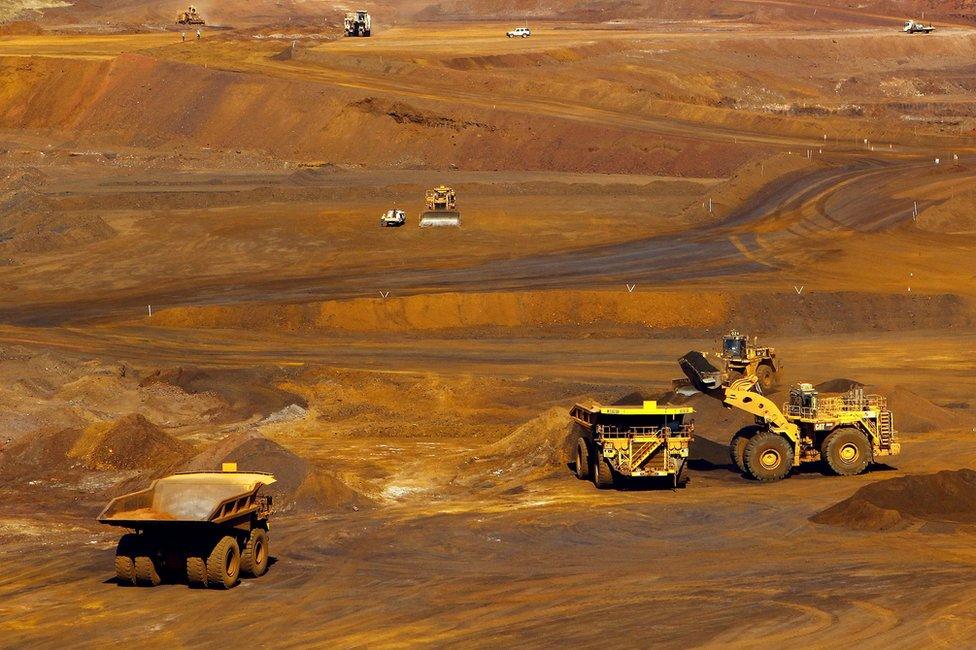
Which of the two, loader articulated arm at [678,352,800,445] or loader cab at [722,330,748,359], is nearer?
loader articulated arm at [678,352,800,445]

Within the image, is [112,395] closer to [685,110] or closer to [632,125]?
[632,125]

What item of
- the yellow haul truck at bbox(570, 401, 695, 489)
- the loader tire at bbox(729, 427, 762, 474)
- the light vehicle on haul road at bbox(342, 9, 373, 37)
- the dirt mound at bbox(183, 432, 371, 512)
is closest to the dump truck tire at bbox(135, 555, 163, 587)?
the dirt mound at bbox(183, 432, 371, 512)

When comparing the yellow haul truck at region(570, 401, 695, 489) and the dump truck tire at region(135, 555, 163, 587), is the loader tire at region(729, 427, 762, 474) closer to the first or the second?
the yellow haul truck at region(570, 401, 695, 489)

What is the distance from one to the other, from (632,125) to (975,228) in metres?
32.3

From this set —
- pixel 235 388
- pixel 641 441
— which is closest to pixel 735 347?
pixel 641 441

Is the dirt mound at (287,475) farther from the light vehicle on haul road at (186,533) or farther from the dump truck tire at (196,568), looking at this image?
the dump truck tire at (196,568)

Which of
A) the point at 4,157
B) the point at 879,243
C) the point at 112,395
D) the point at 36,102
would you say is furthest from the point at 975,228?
the point at 36,102

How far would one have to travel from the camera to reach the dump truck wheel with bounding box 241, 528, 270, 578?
2503cm

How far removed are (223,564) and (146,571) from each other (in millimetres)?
1439

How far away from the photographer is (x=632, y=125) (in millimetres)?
93938

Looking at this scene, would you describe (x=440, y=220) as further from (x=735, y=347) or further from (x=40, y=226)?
(x=735, y=347)

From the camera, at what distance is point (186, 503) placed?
24.6 meters

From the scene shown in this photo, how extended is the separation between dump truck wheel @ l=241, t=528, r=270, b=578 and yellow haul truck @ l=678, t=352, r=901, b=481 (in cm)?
1265

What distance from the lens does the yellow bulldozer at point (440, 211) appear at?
69500 mm
